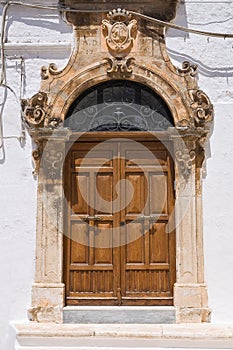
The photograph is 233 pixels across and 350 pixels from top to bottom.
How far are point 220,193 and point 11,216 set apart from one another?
235 cm

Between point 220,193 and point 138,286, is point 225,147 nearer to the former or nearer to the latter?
point 220,193

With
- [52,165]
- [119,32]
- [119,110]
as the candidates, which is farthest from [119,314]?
[119,32]

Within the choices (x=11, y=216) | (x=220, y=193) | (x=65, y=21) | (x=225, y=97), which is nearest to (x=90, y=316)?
(x=11, y=216)

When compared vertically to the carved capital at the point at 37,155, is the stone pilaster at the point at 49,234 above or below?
below

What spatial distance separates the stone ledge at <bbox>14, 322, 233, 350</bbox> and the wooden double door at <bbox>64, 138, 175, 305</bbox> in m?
0.59

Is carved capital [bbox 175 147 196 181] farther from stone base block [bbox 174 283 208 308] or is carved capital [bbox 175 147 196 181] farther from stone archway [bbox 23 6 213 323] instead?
stone base block [bbox 174 283 208 308]

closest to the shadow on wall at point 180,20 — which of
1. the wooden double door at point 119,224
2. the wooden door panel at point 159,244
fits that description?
the wooden double door at point 119,224

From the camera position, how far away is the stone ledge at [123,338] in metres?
4.87

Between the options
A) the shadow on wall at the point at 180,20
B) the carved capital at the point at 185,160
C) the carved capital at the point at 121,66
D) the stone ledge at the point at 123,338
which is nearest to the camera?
the stone ledge at the point at 123,338

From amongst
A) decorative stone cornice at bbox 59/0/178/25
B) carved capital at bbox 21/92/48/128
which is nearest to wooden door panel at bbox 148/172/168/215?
carved capital at bbox 21/92/48/128

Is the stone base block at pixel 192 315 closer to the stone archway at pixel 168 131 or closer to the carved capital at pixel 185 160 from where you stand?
the stone archway at pixel 168 131

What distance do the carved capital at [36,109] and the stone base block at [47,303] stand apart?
71.2 inches

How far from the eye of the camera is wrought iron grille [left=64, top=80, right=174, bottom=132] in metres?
5.74

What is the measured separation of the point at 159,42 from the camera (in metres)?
5.79
